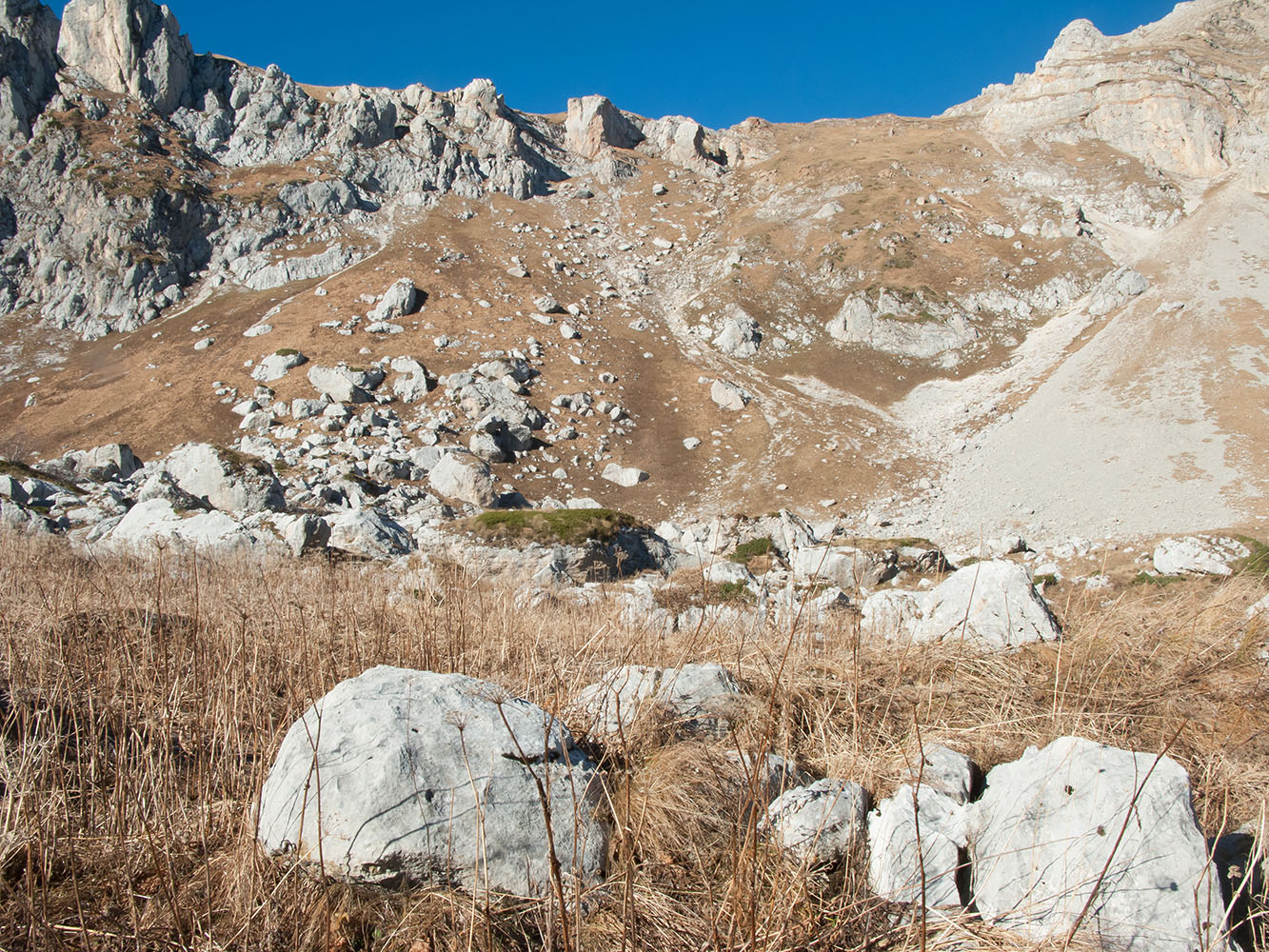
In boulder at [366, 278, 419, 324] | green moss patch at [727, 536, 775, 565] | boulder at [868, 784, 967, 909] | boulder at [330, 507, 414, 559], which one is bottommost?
boulder at [868, 784, 967, 909]

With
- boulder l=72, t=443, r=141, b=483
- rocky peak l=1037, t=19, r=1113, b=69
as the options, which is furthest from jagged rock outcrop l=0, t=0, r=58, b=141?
rocky peak l=1037, t=19, r=1113, b=69

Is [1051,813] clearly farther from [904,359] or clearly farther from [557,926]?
[904,359]

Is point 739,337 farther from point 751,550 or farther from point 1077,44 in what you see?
point 1077,44

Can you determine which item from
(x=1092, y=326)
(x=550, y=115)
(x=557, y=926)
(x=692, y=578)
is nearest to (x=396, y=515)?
(x=692, y=578)

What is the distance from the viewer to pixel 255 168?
215 feet

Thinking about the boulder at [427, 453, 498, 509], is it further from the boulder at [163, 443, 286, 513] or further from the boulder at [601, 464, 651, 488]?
the boulder at [163, 443, 286, 513]

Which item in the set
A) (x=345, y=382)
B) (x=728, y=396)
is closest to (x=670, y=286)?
(x=728, y=396)

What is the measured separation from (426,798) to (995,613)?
4.73 m

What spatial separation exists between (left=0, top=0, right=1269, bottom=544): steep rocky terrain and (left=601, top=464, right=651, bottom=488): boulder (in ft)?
0.96

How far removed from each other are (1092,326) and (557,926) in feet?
173

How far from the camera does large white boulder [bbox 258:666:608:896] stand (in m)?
2.35

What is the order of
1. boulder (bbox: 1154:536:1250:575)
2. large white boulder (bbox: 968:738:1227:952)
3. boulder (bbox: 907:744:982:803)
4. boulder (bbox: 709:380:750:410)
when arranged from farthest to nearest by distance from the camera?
boulder (bbox: 709:380:750:410) < boulder (bbox: 1154:536:1250:575) < boulder (bbox: 907:744:982:803) < large white boulder (bbox: 968:738:1227:952)

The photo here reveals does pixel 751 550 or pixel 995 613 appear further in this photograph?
pixel 751 550

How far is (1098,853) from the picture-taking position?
221 centimetres
